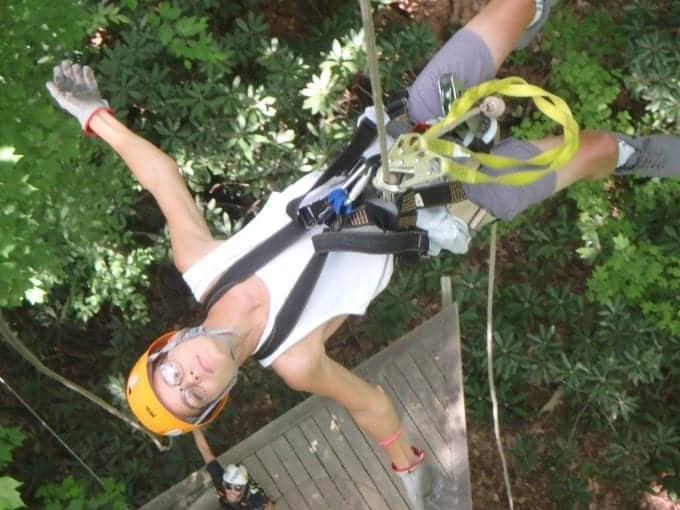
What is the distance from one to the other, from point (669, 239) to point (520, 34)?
2163mm

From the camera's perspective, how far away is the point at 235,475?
13.5ft

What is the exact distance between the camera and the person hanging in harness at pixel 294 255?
2582mm

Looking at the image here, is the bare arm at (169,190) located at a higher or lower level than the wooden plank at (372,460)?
higher

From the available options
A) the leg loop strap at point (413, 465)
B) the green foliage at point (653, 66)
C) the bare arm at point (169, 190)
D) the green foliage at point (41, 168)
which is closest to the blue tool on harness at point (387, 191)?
the bare arm at point (169, 190)

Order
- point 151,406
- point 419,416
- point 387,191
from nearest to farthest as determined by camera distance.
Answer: point 387,191
point 151,406
point 419,416

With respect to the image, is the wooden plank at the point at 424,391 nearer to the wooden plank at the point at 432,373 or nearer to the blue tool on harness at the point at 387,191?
the wooden plank at the point at 432,373

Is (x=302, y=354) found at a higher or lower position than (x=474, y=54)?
lower

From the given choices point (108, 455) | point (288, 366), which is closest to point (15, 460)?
point (108, 455)

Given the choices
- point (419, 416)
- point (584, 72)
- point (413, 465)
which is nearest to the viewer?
point (413, 465)

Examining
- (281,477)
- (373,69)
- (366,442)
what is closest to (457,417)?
(366,442)

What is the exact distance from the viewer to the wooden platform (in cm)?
446

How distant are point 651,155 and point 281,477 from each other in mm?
2724

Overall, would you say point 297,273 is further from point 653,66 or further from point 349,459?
point 653,66

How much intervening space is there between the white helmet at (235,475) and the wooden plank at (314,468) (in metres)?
0.44
